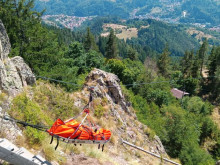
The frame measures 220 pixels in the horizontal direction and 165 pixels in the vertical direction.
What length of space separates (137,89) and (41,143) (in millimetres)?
31362

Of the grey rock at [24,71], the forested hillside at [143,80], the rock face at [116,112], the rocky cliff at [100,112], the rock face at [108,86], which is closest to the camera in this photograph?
the rocky cliff at [100,112]

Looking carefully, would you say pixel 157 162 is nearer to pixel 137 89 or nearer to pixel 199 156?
pixel 199 156

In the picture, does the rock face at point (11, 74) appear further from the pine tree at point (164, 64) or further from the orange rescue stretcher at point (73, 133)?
the pine tree at point (164, 64)

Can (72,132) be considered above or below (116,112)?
above

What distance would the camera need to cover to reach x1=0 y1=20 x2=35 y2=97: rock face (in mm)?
8383

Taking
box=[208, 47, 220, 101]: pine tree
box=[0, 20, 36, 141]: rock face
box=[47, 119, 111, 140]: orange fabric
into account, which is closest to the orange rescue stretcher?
box=[47, 119, 111, 140]: orange fabric

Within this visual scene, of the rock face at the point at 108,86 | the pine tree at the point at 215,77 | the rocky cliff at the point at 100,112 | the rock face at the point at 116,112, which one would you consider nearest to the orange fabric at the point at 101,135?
the rocky cliff at the point at 100,112

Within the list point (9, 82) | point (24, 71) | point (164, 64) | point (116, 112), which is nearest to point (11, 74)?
point (9, 82)

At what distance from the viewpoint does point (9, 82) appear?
8727 millimetres

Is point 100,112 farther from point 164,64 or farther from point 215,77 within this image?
point 164,64

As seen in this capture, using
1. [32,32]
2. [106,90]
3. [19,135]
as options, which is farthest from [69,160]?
[32,32]

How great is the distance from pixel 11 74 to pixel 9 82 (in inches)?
30.0

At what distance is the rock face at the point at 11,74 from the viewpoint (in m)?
8.38

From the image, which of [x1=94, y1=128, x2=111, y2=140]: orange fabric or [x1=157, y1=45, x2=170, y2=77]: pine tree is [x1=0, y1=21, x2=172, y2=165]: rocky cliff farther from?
[x1=157, y1=45, x2=170, y2=77]: pine tree
